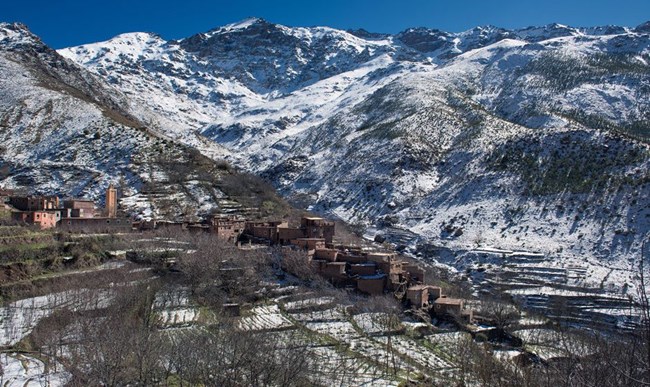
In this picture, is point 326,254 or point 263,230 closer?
point 326,254

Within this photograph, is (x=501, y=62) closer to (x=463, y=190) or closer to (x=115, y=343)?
(x=463, y=190)

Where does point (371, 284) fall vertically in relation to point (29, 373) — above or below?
above

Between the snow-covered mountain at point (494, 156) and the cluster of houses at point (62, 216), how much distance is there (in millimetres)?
33150

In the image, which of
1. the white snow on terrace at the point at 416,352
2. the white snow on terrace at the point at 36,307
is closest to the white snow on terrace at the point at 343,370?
the white snow on terrace at the point at 416,352

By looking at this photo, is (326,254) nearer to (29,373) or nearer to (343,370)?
(343,370)

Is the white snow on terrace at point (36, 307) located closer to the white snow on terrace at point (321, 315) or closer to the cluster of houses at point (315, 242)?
the white snow on terrace at point (321, 315)

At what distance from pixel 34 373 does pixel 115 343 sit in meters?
3.71

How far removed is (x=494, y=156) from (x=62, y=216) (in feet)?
191

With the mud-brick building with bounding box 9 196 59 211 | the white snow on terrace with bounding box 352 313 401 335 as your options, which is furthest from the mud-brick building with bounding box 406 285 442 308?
the mud-brick building with bounding box 9 196 59 211

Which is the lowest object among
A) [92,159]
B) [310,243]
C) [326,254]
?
[326,254]

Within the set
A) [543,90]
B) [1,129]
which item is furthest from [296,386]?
[543,90]

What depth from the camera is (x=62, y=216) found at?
53.2m

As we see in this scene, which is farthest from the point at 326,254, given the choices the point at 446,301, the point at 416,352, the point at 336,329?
the point at 416,352

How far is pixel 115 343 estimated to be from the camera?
2686cm
